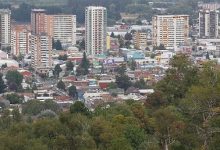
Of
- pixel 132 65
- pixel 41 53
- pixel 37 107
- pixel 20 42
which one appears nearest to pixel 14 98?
pixel 37 107

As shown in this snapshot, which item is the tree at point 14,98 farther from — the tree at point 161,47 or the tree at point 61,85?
the tree at point 161,47

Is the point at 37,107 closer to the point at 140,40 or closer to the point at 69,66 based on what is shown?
the point at 69,66

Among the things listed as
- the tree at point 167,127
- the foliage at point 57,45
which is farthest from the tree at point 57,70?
the tree at point 167,127

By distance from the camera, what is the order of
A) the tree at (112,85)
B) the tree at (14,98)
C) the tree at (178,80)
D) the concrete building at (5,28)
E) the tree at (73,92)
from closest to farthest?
the tree at (178,80) < the tree at (14,98) < the tree at (73,92) < the tree at (112,85) < the concrete building at (5,28)

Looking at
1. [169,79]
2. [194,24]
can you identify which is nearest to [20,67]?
[194,24]

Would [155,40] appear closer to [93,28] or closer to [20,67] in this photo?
[93,28]

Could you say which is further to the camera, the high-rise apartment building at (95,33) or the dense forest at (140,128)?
the high-rise apartment building at (95,33)
